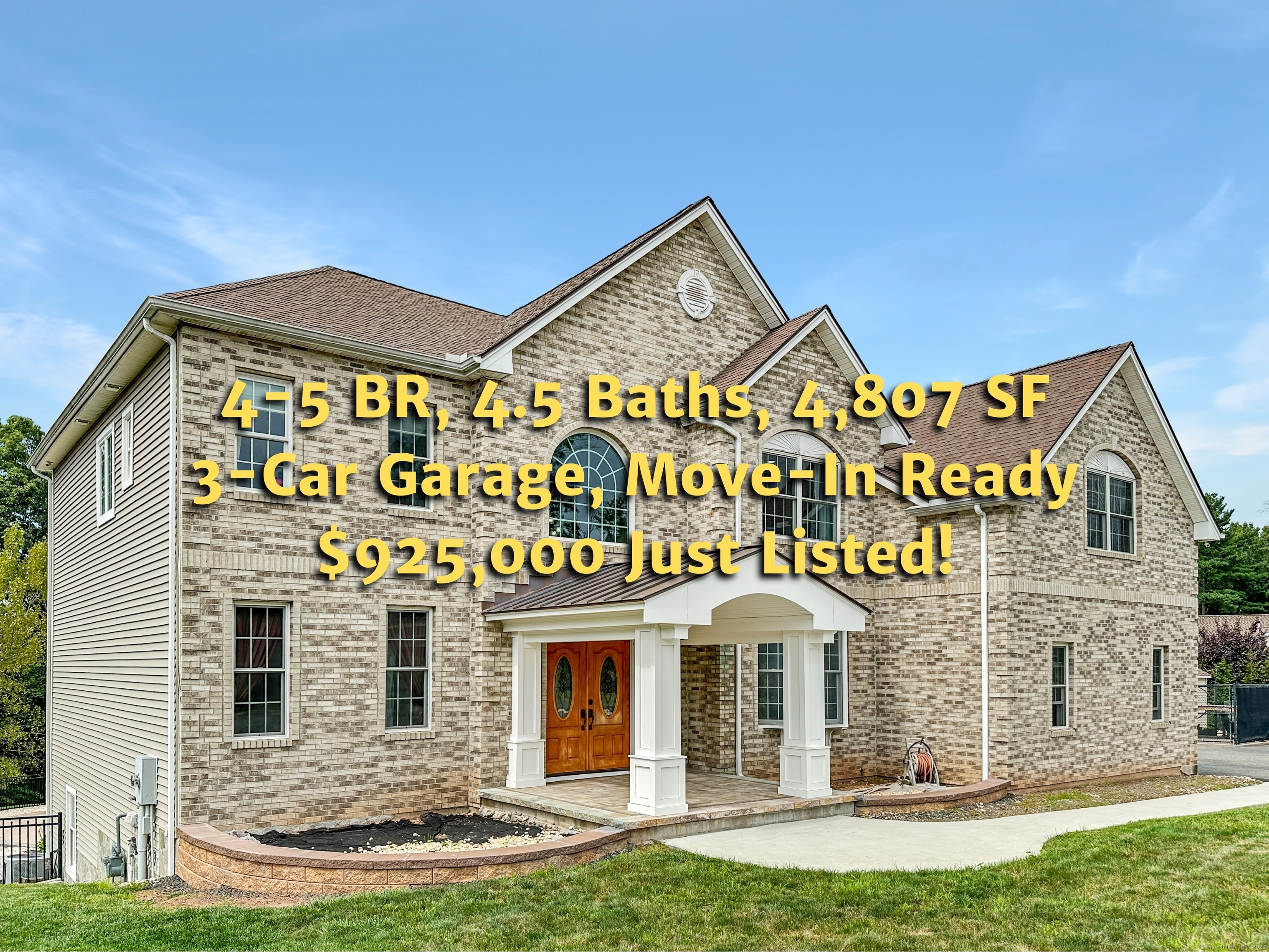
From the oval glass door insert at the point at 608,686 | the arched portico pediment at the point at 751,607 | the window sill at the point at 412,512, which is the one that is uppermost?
the window sill at the point at 412,512

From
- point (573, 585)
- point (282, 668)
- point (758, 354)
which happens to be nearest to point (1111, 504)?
point (758, 354)

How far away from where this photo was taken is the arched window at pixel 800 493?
58.7ft

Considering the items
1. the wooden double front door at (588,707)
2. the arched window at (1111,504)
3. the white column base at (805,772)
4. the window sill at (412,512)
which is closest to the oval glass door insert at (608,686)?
the wooden double front door at (588,707)

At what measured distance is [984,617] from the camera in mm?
17344

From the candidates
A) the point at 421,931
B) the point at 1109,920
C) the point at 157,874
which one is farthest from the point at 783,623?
the point at 157,874

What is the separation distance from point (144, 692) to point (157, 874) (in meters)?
2.41

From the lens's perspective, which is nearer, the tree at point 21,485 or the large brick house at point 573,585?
the large brick house at point 573,585

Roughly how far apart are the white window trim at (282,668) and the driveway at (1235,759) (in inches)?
705

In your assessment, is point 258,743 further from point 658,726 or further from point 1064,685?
point 1064,685

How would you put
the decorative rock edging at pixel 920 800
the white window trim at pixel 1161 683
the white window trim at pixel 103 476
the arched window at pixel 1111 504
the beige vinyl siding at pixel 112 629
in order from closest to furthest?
1. the beige vinyl siding at pixel 112 629
2. the decorative rock edging at pixel 920 800
3. the white window trim at pixel 103 476
4. the arched window at pixel 1111 504
5. the white window trim at pixel 1161 683

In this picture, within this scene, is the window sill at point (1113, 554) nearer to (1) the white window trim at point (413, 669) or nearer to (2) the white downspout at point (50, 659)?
(1) the white window trim at point (413, 669)

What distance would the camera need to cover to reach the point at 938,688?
17953 millimetres

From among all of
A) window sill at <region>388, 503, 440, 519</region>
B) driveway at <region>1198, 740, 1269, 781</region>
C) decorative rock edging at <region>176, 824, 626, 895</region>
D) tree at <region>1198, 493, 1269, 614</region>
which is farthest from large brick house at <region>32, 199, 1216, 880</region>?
tree at <region>1198, 493, 1269, 614</region>

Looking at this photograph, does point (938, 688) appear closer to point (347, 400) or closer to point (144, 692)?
point (347, 400)
